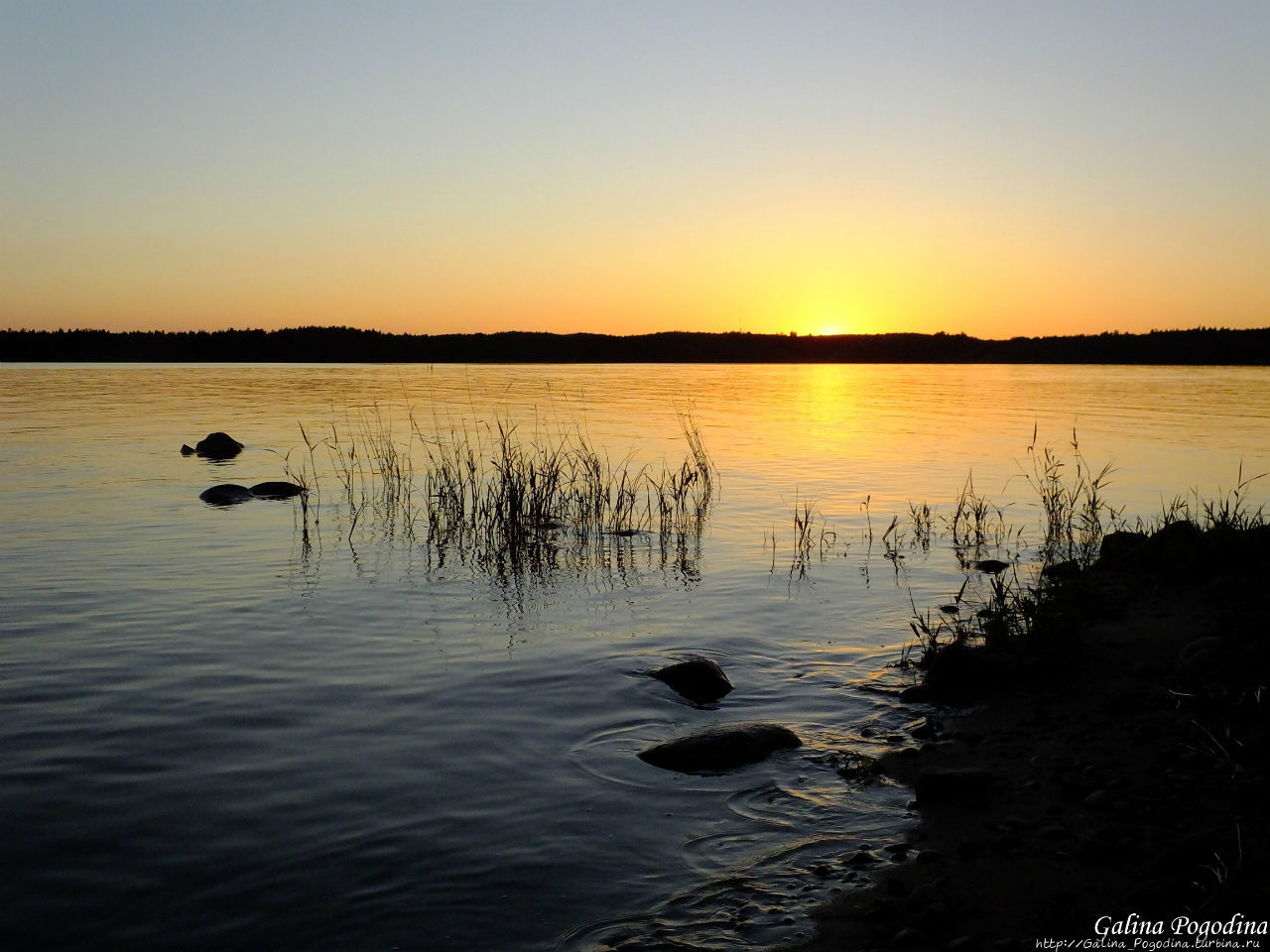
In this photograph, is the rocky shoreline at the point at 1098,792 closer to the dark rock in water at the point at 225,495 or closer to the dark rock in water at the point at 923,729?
the dark rock in water at the point at 923,729

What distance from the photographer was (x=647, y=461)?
2823 cm

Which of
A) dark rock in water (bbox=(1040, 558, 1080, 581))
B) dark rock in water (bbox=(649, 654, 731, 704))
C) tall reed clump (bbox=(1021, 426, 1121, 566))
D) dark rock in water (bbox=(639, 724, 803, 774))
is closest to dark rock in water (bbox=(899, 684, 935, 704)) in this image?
dark rock in water (bbox=(639, 724, 803, 774))

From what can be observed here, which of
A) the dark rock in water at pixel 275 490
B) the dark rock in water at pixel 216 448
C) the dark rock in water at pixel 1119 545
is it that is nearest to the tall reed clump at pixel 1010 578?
the dark rock in water at pixel 1119 545

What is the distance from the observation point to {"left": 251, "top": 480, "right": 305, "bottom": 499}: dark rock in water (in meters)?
22.5

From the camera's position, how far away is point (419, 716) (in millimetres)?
8992

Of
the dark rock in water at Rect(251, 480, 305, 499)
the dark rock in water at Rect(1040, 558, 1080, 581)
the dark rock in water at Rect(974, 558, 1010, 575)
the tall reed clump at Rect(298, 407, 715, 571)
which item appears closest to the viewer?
the dark rock in water at Rect(1040, 558, 1080, 581)

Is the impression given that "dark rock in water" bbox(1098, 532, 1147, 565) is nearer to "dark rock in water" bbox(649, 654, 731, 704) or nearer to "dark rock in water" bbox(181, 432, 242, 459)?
"dark rock in water" bbox(649, 654, 731, 704)

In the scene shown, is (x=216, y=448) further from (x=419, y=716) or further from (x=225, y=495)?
(x=419, y=716)

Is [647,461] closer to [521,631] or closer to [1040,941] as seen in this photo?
[521,631]

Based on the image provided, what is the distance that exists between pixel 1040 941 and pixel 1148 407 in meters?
46.0

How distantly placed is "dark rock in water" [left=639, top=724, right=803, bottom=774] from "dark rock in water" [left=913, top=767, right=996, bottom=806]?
54.3 inches

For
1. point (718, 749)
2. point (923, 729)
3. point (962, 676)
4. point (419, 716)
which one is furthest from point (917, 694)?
point (419, 716)

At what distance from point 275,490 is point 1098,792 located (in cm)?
1990

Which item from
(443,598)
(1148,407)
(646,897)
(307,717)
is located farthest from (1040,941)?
(1148,407)
